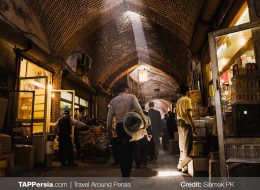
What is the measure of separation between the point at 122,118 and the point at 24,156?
307 centimetres

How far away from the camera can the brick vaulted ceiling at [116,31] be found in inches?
310

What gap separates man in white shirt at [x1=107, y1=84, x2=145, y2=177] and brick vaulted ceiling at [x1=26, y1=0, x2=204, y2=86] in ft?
11.5

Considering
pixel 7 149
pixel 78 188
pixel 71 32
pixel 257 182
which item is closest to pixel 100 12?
pixel 71 32

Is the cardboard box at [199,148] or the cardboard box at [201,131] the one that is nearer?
the cardboard box at [199,148]

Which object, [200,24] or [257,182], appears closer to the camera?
[257,182]

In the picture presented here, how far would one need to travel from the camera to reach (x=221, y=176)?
125 inches

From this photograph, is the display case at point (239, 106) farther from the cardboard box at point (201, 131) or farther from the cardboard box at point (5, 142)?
the cardboard box at point (5, 142)

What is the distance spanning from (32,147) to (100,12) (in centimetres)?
620

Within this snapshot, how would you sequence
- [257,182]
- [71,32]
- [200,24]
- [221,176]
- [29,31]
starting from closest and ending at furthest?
[257,182]
[221,176]
[200,24]
[29,31]
[71,32]

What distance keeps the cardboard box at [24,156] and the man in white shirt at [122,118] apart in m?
2.64

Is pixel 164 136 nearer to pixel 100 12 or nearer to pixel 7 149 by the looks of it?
pixel 100 12

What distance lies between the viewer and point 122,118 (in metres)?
4.04

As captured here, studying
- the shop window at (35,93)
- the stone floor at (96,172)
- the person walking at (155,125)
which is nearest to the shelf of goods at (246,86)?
the stone floor at (96,172)

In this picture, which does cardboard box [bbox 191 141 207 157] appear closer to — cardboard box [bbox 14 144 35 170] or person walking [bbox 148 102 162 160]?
person walking [bbox 148 102 162 160]
